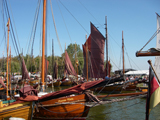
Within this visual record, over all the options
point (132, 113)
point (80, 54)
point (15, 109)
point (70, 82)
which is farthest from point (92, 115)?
point (80, 54)

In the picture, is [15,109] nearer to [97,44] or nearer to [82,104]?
[82,104]

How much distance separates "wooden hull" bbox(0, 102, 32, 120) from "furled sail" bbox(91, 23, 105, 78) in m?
22.8

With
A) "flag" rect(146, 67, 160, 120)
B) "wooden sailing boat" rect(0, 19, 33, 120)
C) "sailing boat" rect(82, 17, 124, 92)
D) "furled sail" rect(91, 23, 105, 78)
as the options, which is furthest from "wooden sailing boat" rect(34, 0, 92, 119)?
"furled sail" rect(91, 23, 105, 78)

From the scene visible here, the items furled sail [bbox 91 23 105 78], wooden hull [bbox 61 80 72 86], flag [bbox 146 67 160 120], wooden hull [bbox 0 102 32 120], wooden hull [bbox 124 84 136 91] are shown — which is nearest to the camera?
flag [bbox 146 67 160 120]

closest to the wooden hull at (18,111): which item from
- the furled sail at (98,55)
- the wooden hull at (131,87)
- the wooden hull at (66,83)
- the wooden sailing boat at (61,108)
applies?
the wooden sailing boat at (61,108)

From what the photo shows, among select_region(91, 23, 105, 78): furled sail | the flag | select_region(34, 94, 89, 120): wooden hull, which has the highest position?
select_region(91, 23, 105, 78): furled sail

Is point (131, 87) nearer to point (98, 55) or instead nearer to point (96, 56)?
point (98, 55)

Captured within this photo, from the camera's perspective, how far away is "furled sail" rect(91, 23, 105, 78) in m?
32.2

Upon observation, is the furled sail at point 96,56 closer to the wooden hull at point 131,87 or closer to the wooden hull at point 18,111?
the wooden hull at point 131,87

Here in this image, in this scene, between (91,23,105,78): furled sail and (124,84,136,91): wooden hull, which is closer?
(124,84,136,91): wooden hull

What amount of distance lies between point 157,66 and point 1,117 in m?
16.8

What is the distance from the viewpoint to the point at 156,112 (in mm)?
16281

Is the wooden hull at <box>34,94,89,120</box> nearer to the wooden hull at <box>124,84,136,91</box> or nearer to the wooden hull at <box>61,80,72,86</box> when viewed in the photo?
the wooden hull at <box>124,84,136,91</box>

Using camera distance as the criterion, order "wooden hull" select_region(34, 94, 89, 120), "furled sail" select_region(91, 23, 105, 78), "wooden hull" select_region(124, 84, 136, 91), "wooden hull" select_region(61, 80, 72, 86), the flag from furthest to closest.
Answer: "wooden hull" select_region(61, 80, 72, 86) < "furled sail" select_region(91, 23, 105, 78) < "wooden hull" select_region(124, 84, 136, 91) < "wooden hull" select_region(34, 94, 89, 120) < the flag
